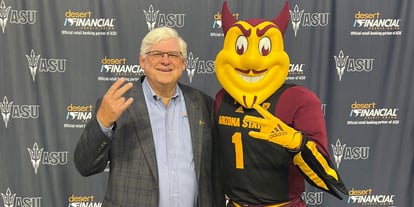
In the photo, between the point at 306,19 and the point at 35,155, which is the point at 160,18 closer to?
the point at 306,19

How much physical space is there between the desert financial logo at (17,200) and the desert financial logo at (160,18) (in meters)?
1.58

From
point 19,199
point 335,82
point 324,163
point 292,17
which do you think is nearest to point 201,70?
point 292,17

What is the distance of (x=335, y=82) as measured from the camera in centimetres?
283

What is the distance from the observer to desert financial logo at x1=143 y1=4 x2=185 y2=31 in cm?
270

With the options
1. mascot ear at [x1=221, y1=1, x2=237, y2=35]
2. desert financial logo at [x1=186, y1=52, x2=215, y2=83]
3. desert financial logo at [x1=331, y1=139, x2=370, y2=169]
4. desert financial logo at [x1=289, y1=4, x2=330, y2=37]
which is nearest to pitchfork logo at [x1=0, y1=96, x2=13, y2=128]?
desert financial logo at [x1=186, y1=52, x2=215, y2=83]

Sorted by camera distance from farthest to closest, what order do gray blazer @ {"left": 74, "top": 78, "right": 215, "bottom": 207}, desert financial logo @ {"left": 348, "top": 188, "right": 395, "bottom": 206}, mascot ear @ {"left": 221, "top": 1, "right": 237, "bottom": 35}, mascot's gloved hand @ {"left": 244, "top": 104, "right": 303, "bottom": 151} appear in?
desert financial logo @ {"left": 348, "top": 188, "right": 395, "bottom": 206} < mascot ear @ {"left": 221, "top": 1, "right": 237, "bottom": 35} < gray blazer @ {"left": 74, "top": 78, "right": 215, "bottom": 207} < mascot's gloved hand @ {"left": 244, "top": 104, "right": 303, "bottom": 151}

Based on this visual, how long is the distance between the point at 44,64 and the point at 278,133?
6.54 ft

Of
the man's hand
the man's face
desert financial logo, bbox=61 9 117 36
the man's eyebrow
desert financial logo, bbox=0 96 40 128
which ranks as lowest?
desert financial logo, bbox=0 96 40 128

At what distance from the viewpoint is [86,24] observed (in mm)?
2699

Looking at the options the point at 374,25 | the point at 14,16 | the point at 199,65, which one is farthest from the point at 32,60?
the point at 374,25

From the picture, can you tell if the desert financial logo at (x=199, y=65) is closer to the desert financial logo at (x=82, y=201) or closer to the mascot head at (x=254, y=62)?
the mascot head at (x=254, y=62)

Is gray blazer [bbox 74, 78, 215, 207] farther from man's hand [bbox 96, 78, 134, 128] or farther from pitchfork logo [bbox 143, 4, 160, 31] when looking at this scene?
pitchfork logo [bbox 143, 4, 160, 31]

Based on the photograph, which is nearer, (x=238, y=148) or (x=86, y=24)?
(x=238, y=148)

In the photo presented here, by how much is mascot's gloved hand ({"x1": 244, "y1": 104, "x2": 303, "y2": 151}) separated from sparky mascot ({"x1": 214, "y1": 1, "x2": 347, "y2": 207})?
8 cm
